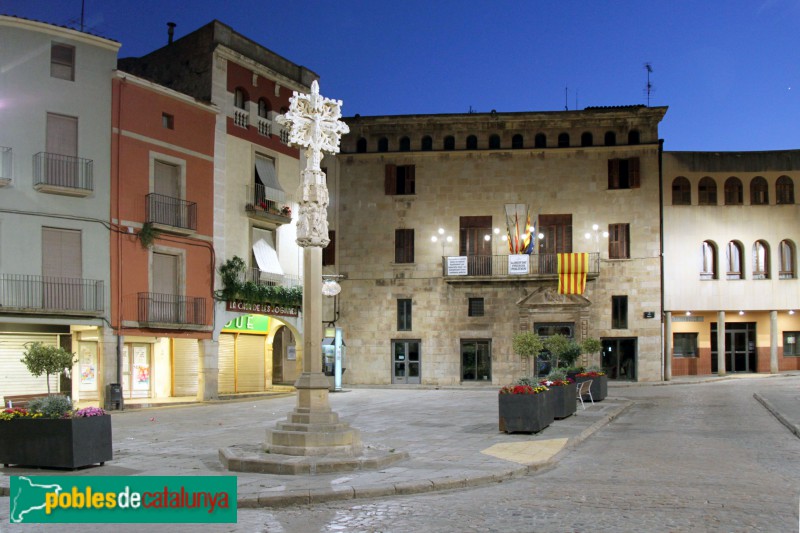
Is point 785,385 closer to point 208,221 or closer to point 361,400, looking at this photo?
point 361,400

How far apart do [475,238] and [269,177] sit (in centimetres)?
1257

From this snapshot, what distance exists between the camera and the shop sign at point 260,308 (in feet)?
98.4

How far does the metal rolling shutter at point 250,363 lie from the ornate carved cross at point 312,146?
68.0 ft

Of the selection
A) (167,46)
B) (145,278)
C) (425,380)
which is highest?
(167,46)

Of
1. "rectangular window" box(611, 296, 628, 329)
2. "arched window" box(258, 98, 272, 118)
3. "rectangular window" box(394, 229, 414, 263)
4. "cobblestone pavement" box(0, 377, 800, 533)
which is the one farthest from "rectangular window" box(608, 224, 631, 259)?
"cobblestone pavement" box(0, 377, 800, 533)

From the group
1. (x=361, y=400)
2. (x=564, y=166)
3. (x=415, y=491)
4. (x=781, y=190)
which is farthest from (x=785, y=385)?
(x=415, y=491)

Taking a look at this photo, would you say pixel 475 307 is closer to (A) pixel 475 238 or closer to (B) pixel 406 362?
(A) pixel 475 238

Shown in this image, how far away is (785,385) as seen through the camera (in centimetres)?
3375

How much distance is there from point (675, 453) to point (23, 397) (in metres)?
17.4

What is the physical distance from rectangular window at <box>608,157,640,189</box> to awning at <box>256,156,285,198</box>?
1720 cm

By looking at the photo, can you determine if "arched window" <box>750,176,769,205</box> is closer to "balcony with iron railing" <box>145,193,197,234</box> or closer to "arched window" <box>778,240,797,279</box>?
"arched window" <box>778,240,797,279</box>

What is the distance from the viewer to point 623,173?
40219mm

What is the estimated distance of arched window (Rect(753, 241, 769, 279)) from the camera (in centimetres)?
4066

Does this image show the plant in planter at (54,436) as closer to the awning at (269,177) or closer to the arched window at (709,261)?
the awning at (269,177)
